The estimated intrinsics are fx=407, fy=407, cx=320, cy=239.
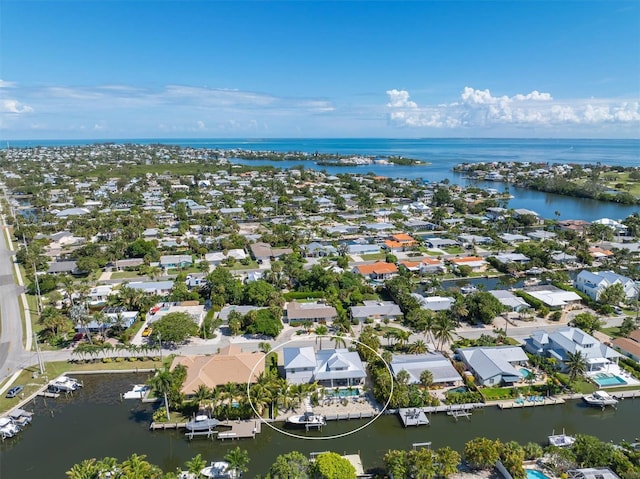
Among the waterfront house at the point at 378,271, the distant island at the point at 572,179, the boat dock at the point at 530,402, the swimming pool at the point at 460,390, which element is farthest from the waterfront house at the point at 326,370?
the distant island at the point at 572,179

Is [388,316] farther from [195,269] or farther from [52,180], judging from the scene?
[52,180]

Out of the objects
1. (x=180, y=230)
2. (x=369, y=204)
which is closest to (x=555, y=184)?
(x=369, y=204)

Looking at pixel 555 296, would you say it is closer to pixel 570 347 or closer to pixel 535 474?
pixel 570 347

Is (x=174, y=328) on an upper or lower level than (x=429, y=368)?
upper

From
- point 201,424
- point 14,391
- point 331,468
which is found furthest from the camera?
point 14,391

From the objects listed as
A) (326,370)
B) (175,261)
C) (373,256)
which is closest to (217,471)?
(326,370)

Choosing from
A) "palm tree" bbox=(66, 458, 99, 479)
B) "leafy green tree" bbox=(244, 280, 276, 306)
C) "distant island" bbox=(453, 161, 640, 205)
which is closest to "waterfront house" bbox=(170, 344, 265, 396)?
"palm tree" bbox=(66, 458, 99, 479)
